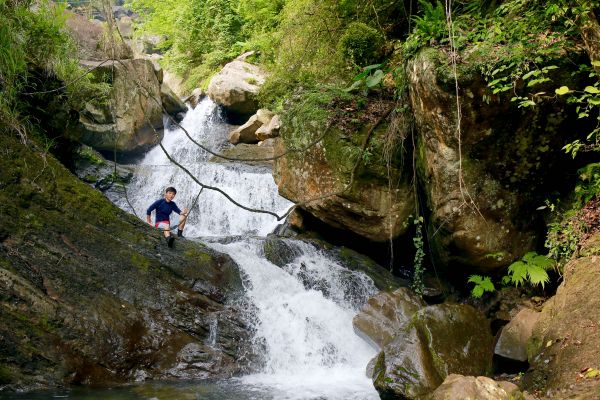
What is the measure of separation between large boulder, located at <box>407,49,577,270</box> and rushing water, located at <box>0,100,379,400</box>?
2.18m

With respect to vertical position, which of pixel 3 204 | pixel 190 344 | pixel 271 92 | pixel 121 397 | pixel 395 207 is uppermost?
pixel 271 92

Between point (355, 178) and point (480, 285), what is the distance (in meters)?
2.62

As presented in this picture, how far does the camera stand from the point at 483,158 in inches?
251

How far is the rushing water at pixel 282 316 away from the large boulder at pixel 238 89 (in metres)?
5.22

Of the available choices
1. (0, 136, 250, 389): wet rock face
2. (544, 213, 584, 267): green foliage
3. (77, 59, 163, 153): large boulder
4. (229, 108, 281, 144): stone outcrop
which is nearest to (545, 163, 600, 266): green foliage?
(544, 213, 584, 267): green foliage

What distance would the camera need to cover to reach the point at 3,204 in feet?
18.9

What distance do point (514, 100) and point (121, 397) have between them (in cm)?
570

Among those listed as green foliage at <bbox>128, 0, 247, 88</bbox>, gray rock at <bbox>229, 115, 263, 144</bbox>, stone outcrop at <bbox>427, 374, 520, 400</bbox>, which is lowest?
stone outcrop at <bbox>427, 374, 520, 400</bbox>

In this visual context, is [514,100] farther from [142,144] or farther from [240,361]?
[142,144]

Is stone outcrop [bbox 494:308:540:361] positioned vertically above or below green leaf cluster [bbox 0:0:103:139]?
below

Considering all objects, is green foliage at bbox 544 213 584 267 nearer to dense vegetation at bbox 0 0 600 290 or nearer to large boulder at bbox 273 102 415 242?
dense vegetation at bbox 0 0 600 290

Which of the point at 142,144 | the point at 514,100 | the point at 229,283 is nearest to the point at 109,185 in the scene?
the point at 142,144

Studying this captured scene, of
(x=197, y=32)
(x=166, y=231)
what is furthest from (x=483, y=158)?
(x=197, y=32)

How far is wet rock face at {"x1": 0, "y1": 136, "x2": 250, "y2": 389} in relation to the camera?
541 cm
